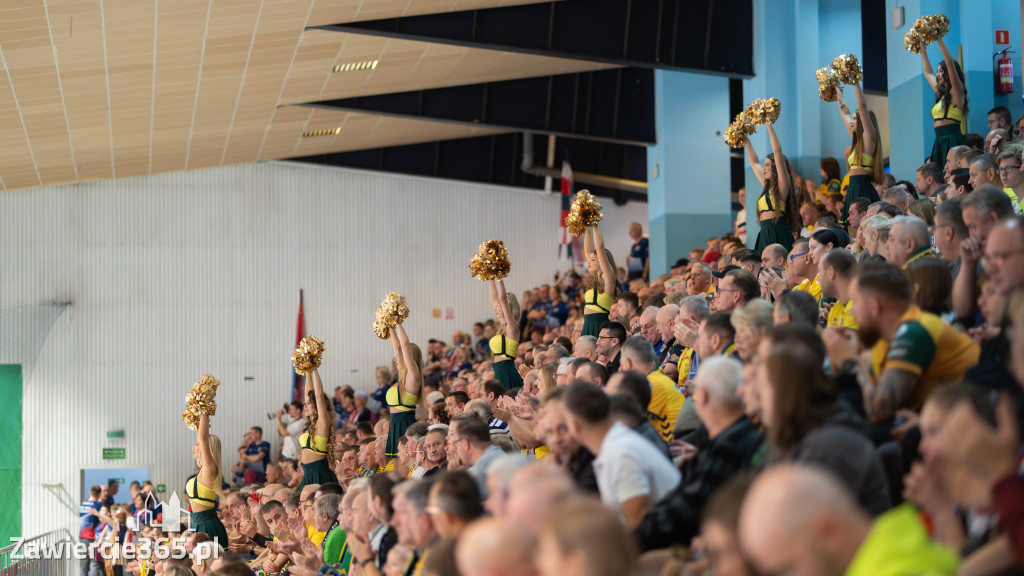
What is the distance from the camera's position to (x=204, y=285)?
61.0 feet

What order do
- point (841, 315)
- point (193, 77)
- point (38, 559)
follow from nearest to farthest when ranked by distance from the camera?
point (841, 315) → point (38, 559) → point (193, 77)

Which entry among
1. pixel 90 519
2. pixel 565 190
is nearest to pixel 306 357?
pixel 90 519

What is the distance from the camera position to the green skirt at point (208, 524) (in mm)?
8758

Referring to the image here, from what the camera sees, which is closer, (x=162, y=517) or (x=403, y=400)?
(x=403, y=400)

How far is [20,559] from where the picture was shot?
12.4 m

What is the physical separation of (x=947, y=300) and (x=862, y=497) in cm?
155

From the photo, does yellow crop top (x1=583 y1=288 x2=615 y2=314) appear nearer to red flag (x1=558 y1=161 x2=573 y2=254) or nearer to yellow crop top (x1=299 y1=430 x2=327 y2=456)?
yellow crop top (x1=299 y1=430 x2=327 y2=456)

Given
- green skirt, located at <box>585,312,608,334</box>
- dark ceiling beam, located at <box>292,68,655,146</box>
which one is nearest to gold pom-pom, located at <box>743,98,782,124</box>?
green skirt, located at <box>585,312,608,334</box>

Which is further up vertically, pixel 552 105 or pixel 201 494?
pixel 552 105

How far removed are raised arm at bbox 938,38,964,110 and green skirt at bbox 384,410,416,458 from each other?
18.0 ft

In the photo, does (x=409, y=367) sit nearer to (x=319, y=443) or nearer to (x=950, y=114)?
(x=319, y=443)

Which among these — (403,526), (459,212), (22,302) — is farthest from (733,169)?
(403,526)

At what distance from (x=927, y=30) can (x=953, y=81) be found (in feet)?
1.65

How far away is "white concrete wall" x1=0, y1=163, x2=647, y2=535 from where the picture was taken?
58.5ft
